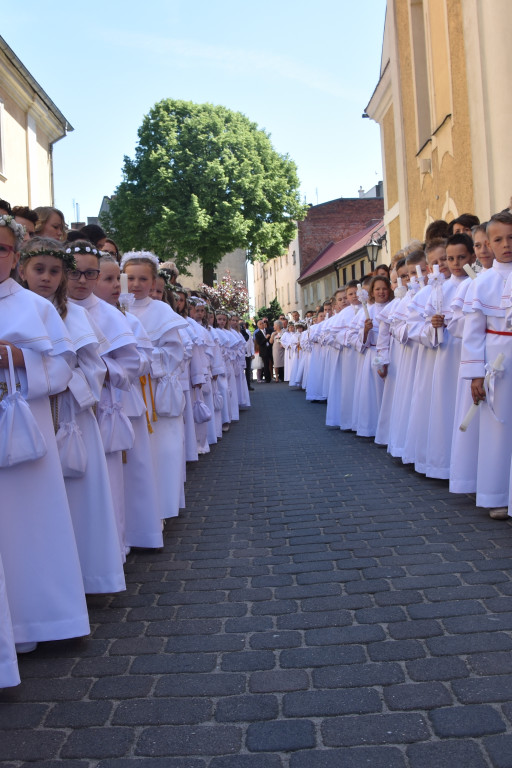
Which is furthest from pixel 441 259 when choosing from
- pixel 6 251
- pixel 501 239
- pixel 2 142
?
pixel 2 142

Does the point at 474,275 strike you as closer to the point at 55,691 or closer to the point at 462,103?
the point at 55,691

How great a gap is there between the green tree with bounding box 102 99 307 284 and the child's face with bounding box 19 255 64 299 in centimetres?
3719

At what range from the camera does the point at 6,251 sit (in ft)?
12.6

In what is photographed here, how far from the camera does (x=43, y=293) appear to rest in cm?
434

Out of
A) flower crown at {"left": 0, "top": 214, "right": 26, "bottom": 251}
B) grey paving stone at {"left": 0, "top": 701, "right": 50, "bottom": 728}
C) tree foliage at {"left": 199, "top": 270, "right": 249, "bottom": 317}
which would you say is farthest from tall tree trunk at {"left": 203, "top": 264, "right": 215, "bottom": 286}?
grey paving stone at {"left": 0, "top": 701, "right": 50, "bottom": 728}

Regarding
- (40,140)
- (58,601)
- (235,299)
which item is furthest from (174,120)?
(58,601)

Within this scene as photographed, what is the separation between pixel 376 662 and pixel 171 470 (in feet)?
10.5

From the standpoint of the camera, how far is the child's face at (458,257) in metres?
7.33

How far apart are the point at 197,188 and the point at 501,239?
1469 inches

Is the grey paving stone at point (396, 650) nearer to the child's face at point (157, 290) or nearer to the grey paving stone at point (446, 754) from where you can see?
the grey paving stone at point (446, 754)

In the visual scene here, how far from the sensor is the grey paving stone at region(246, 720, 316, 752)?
2910 mm

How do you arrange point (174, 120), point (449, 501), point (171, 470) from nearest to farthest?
point (171, 470) < point (449, 501) < point (174, 120)

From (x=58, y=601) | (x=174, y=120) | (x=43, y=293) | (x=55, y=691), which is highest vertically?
(x=174, y=120)

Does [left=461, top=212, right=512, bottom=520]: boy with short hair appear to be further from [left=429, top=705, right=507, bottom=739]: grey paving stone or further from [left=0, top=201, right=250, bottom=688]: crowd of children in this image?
[left=429, top=705, right=507, bottom=739]: grey paving stone
